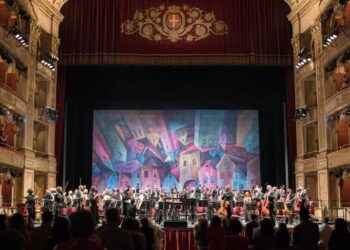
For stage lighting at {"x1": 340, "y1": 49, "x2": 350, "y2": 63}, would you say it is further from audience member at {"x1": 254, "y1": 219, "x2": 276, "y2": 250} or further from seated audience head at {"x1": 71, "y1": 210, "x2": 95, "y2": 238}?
seated audience head at {"x1": 71, "y1": 210, "x2": 95, "y2": 238}

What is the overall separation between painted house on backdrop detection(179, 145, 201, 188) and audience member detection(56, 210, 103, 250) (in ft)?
61.9

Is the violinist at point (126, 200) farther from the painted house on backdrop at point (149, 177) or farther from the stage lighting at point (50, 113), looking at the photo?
the painted house on backdrop at point (149, 177)

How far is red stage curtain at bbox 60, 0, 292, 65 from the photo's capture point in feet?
68.0

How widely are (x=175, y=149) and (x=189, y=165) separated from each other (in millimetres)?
976

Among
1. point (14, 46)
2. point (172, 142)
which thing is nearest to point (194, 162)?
point (172, 142)

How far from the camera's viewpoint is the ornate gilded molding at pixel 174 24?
21141 mm

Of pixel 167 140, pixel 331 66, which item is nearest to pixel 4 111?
pixel 167 140

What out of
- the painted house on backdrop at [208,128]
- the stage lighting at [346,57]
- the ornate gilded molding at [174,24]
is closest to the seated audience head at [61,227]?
the stage lighting at [346,57]

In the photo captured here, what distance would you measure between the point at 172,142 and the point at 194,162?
1.36 meters

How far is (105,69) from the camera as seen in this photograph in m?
22.4

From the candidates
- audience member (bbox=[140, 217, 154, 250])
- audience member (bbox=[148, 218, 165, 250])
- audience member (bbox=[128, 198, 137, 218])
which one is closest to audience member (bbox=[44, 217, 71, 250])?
audience member (bbox=[140, 217, 154, 250])

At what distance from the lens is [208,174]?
71.9 feet

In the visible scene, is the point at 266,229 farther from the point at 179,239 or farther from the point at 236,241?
the point at 179,239

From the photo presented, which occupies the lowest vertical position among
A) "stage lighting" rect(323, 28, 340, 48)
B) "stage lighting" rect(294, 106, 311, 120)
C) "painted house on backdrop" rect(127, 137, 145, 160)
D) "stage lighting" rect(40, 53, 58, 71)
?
"painted house on backdrop" rect(127, 137, 145, 160)
